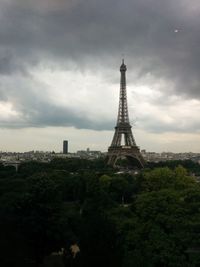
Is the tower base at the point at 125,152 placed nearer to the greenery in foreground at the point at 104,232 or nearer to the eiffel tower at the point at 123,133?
the eiffel tower at the point at 123,133

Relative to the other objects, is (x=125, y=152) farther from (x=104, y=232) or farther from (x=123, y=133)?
(x=104, y=232)

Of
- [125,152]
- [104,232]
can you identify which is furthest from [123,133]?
[104,232]

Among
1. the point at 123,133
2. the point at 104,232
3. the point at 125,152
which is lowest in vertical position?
the point at 104,232

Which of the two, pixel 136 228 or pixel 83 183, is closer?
pixel 136 228

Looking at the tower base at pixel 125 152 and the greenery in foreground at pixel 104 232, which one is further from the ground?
the tower base at pixel 125 152

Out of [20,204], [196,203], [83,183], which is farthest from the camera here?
[83,183]

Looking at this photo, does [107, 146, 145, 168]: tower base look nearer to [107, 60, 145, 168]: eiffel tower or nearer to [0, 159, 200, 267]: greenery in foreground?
[107, 60, 145, 168]: eiffel tower

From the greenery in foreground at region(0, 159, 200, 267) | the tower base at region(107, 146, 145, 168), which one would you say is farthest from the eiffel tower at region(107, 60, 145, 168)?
the greenery in foreground at region(0, 159, 200, 267)

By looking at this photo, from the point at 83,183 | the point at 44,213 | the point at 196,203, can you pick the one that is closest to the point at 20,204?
the point at 44,213

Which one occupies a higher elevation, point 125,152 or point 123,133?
point 123,133

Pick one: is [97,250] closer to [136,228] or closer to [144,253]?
[144,253]

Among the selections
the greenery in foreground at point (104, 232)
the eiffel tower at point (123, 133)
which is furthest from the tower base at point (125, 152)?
the greenery in foreground at point (104, 232)
